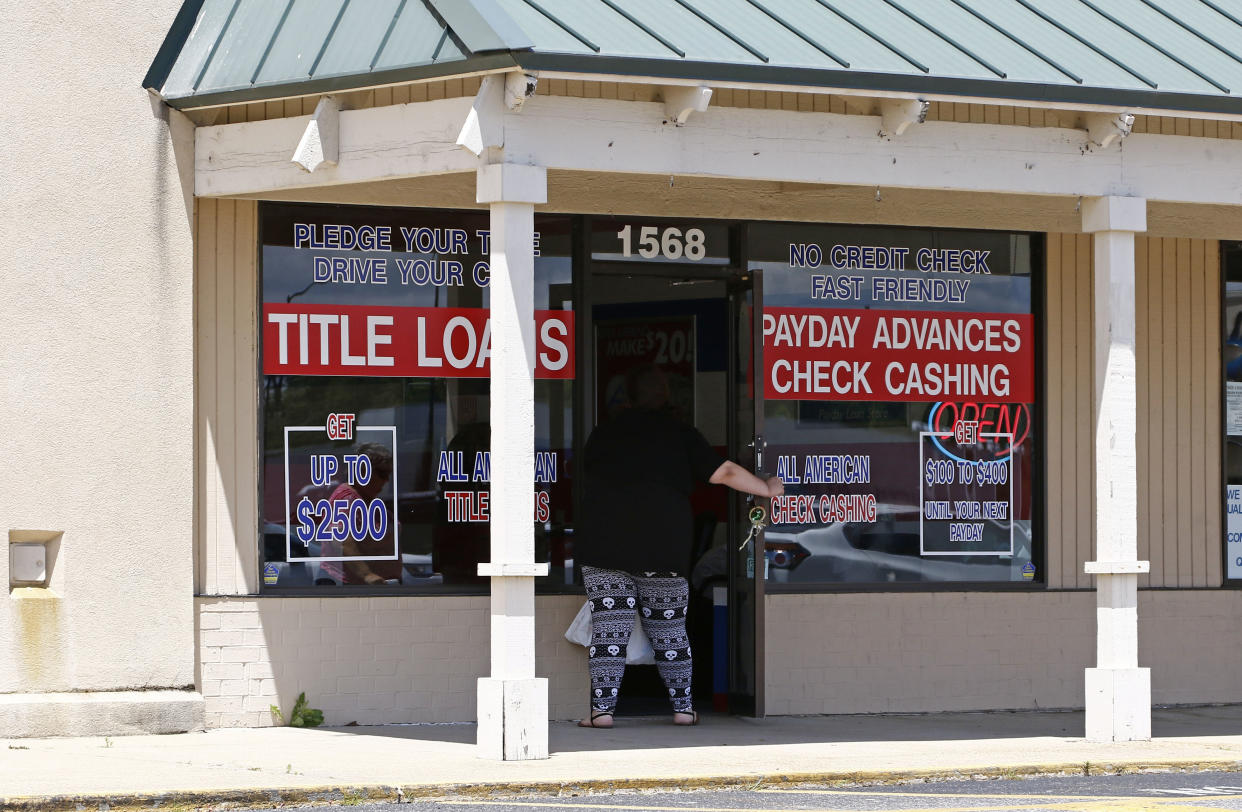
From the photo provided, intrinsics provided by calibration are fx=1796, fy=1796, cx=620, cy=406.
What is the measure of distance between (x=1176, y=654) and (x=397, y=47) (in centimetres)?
644

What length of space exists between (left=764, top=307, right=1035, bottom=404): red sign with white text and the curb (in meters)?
3.08

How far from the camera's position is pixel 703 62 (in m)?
8.44

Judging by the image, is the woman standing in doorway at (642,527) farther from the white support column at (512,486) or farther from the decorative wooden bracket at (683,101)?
the decorative wooden bracket at (683,101)

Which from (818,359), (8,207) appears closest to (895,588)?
(818,359)


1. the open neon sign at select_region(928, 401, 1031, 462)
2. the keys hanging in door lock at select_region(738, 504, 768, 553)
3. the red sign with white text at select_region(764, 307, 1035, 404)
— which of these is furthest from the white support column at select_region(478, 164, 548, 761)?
the open neon sign at select_region(928, 401, 1031, 462)

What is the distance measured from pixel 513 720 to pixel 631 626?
63.6 inches

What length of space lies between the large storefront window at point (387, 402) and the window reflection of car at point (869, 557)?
1.37m

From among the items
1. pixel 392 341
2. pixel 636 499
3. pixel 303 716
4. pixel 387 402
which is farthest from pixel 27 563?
pixel 636 499

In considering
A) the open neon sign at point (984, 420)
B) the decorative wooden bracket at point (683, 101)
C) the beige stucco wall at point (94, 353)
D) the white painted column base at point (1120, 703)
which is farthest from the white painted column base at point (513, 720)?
the open neon sign at point (984, 420)

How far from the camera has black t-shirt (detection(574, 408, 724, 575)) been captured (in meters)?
9.84

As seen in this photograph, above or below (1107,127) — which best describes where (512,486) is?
below

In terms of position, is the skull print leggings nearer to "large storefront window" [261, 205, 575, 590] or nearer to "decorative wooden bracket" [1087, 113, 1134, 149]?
"large storefront window" [261, 205, 575, 590]

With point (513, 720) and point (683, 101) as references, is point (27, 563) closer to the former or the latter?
point (513, 720)

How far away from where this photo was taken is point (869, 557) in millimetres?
10969
